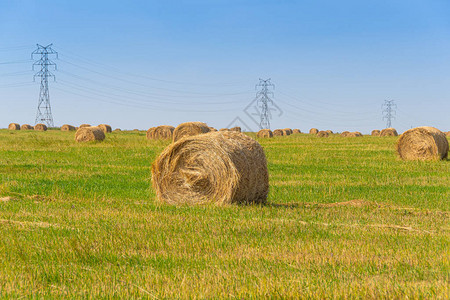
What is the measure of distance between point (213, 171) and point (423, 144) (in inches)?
627

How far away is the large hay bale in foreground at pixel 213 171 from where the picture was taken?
12.1 m

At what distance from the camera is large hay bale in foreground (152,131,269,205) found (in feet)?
39.7

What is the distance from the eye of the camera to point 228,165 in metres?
12.2

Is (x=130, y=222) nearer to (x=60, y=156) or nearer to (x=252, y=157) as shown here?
(x=252, y=157)

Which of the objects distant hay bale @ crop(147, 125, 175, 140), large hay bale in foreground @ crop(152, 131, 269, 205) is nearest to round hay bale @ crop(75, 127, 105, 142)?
distant hay bale @ crop(147, 125, 175, 140)

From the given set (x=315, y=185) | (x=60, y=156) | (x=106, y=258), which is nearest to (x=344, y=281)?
(x=106, y=258)

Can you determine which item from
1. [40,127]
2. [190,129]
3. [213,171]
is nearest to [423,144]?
[190,129]

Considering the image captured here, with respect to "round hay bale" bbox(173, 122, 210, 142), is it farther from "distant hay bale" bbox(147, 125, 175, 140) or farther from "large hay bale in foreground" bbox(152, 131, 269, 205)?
"large hay bale in foreground" bbox(152, 131, 269, 205)

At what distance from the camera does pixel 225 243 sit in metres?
7.61

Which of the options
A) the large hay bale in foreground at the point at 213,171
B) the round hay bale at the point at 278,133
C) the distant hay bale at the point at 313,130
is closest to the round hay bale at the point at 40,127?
the round hay bale at the point at 278,133

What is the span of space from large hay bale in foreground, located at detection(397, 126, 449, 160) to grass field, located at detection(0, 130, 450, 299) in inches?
407

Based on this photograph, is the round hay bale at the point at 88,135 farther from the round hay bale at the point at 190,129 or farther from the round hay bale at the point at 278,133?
the round hay bale at the point at 278,133

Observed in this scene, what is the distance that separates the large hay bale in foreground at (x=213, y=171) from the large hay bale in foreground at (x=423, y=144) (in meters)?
14.8

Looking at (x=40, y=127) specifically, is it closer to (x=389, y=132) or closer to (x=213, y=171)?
(x=389, y=132)
